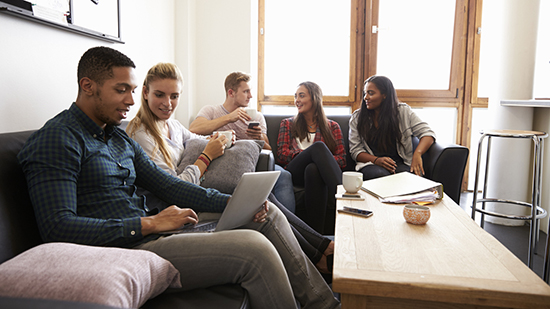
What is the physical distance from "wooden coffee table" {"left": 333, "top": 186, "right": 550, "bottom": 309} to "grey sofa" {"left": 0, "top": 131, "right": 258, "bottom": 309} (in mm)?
325

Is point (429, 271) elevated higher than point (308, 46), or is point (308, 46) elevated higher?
point (308, 46)

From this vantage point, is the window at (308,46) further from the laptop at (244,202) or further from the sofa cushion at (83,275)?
the sofa cushion at (83,275)

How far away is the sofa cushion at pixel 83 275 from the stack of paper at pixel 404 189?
3.45ft

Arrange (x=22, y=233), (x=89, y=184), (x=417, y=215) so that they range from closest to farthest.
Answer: (x=22, y=233) → (x=89, y=184) → (x=417, y=215)

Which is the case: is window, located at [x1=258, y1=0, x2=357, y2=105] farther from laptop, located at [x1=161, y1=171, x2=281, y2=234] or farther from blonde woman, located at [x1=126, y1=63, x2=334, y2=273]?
laptop, located at [x1=161, y1=171, x2=281, y2=234]

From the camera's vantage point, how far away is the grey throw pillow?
6.28 ft

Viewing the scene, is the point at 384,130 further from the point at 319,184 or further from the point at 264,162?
the point at 264,162

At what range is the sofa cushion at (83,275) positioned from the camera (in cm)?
75

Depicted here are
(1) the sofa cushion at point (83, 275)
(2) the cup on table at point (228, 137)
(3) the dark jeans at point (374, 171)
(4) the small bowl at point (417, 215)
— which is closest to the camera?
(1) the sofa cushion at point (83, 275)

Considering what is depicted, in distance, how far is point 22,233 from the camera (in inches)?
42.2

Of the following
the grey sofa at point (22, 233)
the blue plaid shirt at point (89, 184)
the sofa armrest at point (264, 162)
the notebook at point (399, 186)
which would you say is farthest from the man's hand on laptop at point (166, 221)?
the sofa armrest at point (264, 162)

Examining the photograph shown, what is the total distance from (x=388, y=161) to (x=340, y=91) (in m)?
1.47

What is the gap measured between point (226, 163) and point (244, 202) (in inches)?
31.0

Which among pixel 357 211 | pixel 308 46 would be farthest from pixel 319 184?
pixel 308 46
